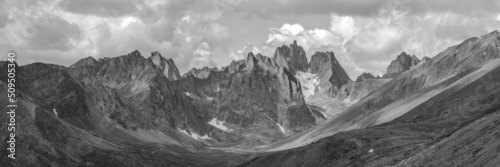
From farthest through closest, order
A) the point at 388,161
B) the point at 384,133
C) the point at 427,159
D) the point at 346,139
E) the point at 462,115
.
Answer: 1. the point at 462,115
2. the point at 384,133
3. the point at 346,139
4. the point at 388,161
5. the point at 427,159

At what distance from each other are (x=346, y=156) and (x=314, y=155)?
785 inches

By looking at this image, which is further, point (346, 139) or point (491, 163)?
point (346, 139)

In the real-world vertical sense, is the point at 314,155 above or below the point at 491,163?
above

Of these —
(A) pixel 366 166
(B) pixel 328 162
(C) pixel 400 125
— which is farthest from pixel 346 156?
(C) pixel 400 125

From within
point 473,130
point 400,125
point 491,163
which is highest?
point 400,125

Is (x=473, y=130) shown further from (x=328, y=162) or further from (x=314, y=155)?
(x=314, y=155)

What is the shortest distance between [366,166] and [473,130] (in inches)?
1268

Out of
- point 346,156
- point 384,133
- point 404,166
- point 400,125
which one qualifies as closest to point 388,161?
point 404,166

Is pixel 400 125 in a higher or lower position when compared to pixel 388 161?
higher

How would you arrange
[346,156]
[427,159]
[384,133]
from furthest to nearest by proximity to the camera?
[384,133]
[346,156]
[427,159]

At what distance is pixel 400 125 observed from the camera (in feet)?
634

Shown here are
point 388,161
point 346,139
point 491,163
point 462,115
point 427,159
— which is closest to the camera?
point 491,163

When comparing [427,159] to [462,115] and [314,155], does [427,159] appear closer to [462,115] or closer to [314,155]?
[314,155]

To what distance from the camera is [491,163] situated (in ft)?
212
